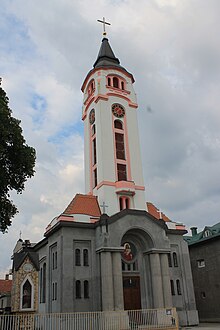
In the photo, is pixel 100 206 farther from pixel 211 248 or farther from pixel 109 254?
pixel 211 248

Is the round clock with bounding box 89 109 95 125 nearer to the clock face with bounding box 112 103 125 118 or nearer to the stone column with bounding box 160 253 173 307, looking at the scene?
the clock face with bounding box 112 103 125 118

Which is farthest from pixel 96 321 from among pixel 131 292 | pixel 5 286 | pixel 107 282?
pixel 5 286

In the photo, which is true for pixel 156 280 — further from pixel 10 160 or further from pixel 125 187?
pixel 10 160

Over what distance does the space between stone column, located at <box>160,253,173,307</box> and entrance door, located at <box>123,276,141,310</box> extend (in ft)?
8.50

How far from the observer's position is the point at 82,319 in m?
23.6

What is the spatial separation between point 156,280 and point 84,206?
9860mm

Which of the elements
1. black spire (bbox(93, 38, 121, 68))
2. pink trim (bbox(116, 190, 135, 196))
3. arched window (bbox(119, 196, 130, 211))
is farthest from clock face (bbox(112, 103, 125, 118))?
arched window (bbox(119, 196, 130, 211))

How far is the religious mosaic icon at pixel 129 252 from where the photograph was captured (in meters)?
32.7

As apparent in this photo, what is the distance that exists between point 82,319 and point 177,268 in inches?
545

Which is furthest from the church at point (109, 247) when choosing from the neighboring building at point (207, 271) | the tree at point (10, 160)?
the tree at point (10, 160)

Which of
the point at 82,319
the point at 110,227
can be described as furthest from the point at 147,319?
the point at 110,227

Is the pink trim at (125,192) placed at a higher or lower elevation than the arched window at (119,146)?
lower

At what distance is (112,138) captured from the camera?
124 feet

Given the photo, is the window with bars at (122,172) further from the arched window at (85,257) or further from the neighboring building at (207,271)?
the neighboring building at (207,271)
